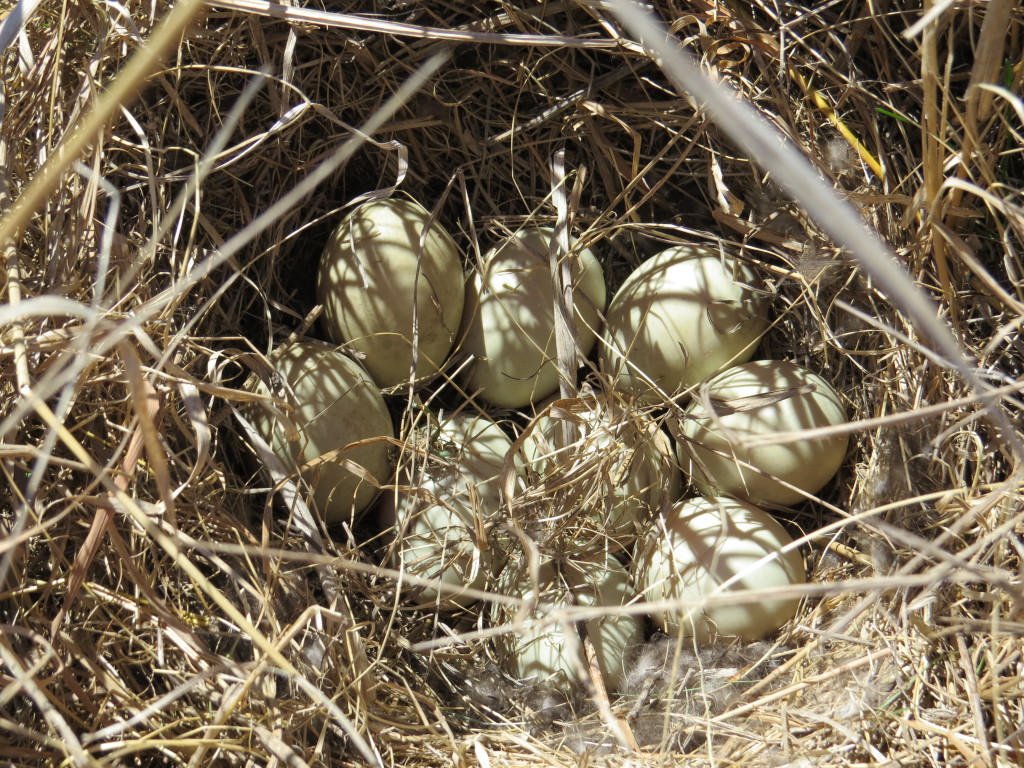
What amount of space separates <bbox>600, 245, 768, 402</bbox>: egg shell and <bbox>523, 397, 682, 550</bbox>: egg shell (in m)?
0.06

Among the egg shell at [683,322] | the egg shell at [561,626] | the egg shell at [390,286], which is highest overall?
the egg shell at [390,286]

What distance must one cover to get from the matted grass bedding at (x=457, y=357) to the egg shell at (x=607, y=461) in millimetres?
46

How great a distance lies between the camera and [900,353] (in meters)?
0.96

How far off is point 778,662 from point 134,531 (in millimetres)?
730

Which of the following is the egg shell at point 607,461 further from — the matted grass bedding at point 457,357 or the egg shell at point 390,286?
the egg shell at point 390,286

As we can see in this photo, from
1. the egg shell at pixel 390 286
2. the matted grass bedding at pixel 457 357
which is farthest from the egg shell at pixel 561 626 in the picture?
the egg shell at pixel 390 286

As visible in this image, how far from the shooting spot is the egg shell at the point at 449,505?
0.97 meters

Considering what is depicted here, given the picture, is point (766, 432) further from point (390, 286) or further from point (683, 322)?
point (390, 286)

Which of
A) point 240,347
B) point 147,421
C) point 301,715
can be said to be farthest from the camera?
point 240,347

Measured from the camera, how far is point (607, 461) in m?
0.99

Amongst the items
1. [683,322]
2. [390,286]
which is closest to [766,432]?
[683,322]

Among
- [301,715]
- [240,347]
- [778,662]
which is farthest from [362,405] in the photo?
[778,662]

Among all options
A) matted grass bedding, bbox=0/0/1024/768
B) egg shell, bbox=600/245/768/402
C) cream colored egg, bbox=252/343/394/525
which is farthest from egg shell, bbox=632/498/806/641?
cream colored egg, bbox=252/343/394/525

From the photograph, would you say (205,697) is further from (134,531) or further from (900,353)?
(900,353)
